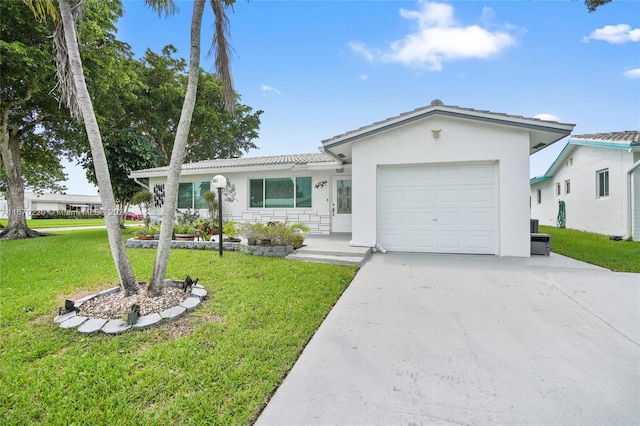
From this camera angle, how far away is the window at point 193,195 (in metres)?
12.8

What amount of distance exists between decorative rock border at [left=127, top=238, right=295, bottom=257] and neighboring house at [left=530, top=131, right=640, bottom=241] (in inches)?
487

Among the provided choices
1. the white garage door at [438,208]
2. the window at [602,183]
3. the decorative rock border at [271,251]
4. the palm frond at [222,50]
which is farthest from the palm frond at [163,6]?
the window at [602,183]

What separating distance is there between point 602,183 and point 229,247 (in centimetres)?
1566

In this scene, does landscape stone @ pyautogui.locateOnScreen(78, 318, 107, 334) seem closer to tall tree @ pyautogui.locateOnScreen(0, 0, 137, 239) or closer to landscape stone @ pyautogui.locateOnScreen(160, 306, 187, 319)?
landscape stone @ pyautogui.locateOnScreen(160, 306, 187, 319)

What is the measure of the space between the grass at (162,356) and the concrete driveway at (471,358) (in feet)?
1.06

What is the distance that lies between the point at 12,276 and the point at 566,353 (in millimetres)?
9057

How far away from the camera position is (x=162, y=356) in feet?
8.91

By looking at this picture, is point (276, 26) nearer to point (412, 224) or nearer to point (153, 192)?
point (412, 224)

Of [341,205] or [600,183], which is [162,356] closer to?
[341,205]

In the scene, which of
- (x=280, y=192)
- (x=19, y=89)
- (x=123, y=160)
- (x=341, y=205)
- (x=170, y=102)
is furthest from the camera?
(x=170, y=102)

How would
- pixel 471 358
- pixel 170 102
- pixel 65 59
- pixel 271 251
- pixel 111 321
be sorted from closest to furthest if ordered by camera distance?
1. pixel 471 358
2. pixel 111 321
3. pixel 65 59
4. pixel 271 251
5. pixel 170 102

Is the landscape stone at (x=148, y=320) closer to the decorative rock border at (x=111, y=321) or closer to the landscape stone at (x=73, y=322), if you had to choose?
the decorative rock border at (x=111, y=321)

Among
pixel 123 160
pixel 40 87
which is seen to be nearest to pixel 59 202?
pixel 123 160

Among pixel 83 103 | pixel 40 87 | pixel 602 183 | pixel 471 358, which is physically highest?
pixel 40 87
